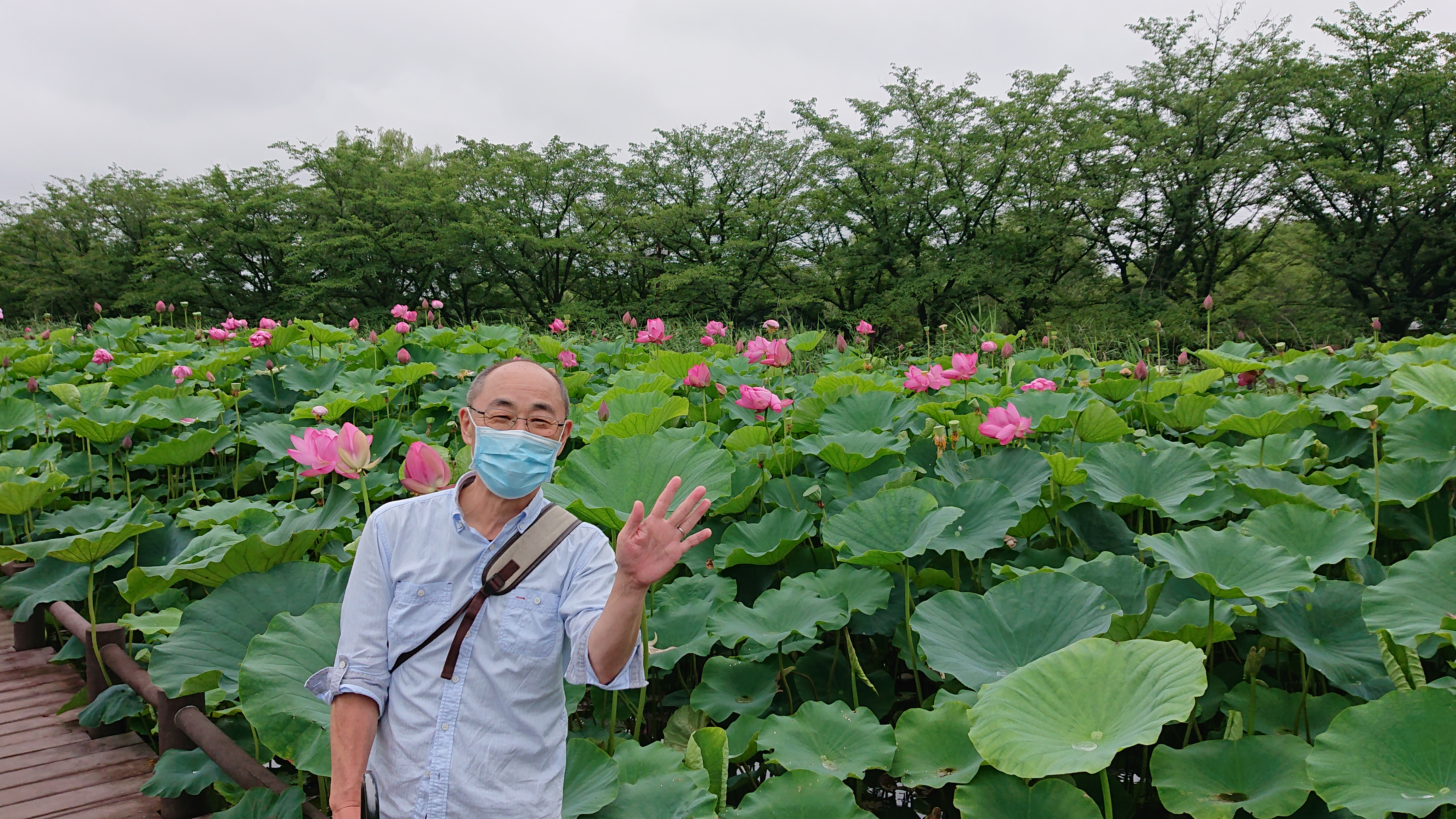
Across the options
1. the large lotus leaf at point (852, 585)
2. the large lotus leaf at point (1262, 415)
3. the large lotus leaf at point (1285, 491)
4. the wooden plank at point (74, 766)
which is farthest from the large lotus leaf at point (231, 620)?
the large lotus leaf at point (1262, 415)

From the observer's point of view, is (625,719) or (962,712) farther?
(625,719)

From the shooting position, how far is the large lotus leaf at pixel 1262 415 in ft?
7.50

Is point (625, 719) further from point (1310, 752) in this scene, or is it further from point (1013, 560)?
point (1310, 752)

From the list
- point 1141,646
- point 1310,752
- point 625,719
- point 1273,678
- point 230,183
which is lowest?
point 625,719

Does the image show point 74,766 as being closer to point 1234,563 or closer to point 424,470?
point 424,470

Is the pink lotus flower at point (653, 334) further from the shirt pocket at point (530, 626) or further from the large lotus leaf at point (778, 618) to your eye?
the shirt pocket at point (530, 626)

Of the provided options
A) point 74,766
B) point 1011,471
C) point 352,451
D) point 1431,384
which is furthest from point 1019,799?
point 74,766

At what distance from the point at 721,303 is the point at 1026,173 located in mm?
6265

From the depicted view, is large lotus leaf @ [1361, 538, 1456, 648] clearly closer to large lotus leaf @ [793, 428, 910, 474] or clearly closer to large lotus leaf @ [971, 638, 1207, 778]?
large lotus leaf @ [971, 638, 1207, 778]

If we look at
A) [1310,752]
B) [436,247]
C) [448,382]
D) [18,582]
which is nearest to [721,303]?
[436,247]

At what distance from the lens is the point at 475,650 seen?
43.8 inches

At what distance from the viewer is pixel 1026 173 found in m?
15.2

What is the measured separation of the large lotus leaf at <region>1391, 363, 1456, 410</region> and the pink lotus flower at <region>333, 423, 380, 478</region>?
256 cm

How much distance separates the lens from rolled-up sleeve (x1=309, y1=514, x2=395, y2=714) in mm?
1114
